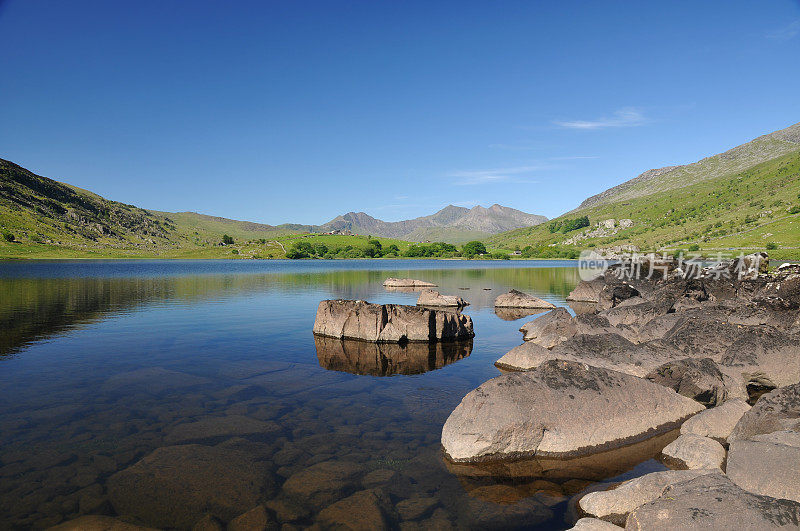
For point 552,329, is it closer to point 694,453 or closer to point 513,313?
point 513,313

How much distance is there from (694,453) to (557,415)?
3250 millimetres

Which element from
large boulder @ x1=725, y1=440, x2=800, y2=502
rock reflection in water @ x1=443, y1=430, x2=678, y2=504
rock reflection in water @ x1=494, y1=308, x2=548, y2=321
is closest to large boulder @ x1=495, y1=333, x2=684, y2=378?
rock reflection in water @ x1=443, y1=430, x2=678, y2=504

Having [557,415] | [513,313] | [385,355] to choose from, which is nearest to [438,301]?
[513,313]

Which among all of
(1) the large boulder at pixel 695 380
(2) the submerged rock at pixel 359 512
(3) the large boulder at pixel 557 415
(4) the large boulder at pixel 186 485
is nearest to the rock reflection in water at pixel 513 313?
(1) the large boulder at pixel 695 380

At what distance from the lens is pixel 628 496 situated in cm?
855

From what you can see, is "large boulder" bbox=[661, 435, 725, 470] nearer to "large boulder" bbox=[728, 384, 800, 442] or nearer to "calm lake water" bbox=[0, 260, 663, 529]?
"calm lake water" bbox=[0, 260, 663, 529]

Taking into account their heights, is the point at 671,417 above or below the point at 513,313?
above

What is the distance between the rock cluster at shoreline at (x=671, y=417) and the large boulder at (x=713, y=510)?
16 mm

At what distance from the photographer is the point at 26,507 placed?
892 cm

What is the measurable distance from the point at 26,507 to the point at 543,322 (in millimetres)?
25975

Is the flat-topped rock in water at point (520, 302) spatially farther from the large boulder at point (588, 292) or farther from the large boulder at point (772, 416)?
the large boulder at point (772, 416)

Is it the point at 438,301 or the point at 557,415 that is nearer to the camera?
the point at 557,415

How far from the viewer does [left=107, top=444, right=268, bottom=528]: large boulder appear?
29.1 ft

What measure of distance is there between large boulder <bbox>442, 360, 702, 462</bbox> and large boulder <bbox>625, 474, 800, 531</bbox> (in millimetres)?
3884
